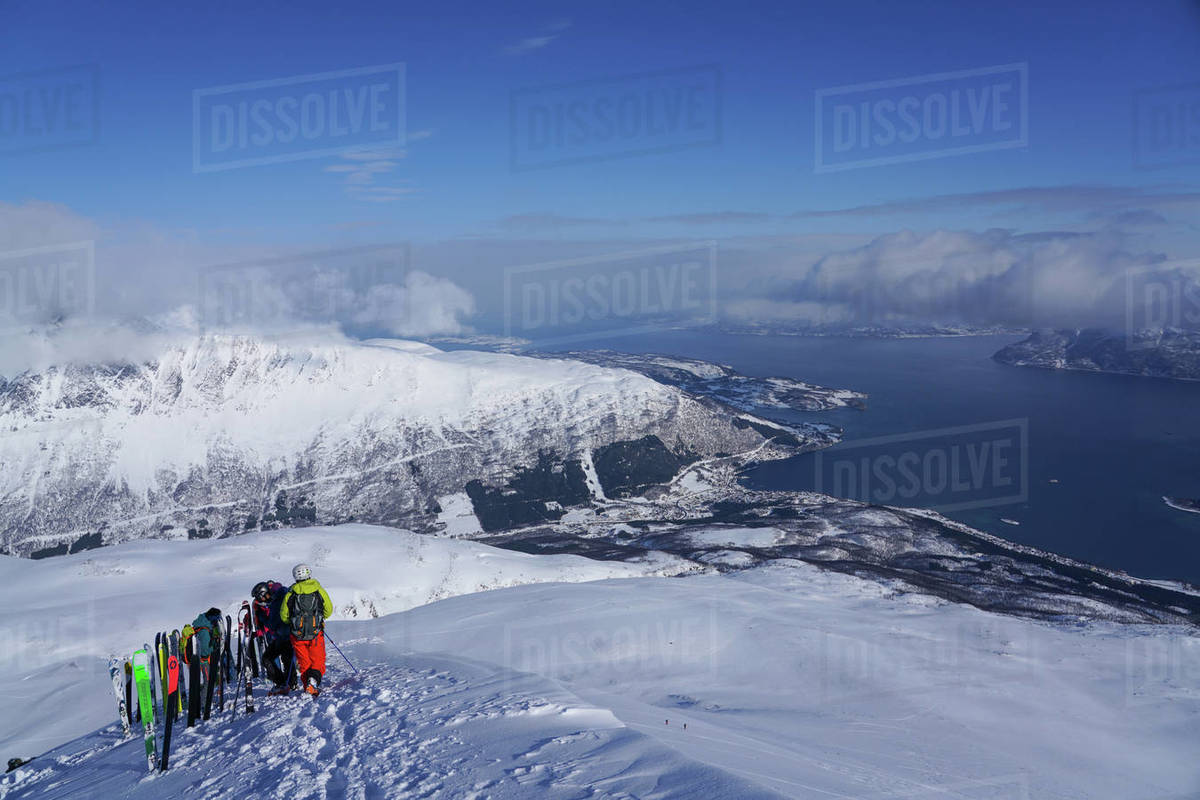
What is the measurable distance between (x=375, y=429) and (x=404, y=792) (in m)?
149

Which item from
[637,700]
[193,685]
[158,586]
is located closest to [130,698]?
[193,685]

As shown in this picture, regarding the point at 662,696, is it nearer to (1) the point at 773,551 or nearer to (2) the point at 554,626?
(2) the point at 554,626

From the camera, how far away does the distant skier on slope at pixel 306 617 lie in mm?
12828

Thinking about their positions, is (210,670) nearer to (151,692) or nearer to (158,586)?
(151,692)

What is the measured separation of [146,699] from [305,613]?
285 centimetres

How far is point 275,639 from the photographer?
13336 millimetres

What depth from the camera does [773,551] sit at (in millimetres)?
80562

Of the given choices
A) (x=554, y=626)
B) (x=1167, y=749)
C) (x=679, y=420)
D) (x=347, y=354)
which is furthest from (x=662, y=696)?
(x=347, y=354)

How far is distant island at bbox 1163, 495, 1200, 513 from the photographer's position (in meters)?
113

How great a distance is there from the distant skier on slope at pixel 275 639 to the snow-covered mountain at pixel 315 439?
363 ft

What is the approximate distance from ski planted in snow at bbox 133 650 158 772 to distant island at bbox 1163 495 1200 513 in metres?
153

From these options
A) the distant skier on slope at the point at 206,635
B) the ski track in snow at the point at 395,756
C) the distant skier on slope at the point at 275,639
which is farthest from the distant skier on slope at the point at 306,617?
the distant skier on slope at the point at 206,635

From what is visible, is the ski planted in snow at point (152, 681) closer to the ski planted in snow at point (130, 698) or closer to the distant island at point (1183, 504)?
the ski planted in snow at point (130, 698)

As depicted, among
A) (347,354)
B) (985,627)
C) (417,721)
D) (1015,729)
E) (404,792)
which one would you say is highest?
(347,354)
